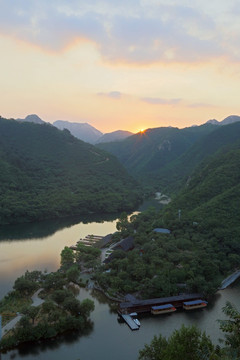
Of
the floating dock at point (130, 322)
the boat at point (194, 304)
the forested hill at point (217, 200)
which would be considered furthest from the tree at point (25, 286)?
the forested hill at point (217, 200)

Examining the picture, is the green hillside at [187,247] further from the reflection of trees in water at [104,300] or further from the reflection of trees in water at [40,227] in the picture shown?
the reflection of trees in water at [40,227]

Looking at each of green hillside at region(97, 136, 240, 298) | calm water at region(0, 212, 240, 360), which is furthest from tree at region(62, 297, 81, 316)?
green hillside at region(97, 136, 240, 298)

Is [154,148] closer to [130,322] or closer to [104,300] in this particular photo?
[104,300]

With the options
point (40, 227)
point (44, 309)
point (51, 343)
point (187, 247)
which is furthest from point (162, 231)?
point (40, 227)

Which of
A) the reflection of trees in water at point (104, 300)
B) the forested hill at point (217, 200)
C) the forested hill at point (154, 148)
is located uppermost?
the forested hill at point (154, 148)

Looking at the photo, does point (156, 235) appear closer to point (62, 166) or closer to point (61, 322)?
point (61, 322)

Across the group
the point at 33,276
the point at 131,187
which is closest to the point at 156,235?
the point at 33,276
